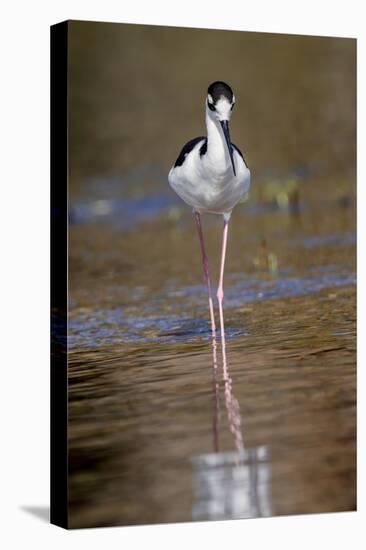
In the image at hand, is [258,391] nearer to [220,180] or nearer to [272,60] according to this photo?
[220,180]

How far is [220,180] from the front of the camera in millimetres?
7953

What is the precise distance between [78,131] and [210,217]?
4.62ft

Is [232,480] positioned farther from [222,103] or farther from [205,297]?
[205,297]

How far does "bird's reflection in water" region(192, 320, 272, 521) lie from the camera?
6664 millimetres

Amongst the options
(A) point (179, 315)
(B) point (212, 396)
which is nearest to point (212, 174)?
(A) point (179, 315)

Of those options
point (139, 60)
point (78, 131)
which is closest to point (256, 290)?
point (139, 60)

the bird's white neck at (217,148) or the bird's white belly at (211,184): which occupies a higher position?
the bird's white neck at (217,148)

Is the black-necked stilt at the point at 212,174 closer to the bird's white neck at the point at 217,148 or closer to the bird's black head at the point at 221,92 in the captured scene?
the bird's white neck at the point at 217,148

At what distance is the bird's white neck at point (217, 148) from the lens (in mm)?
7758

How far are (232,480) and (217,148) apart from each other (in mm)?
2074

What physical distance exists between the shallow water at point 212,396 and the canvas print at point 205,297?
1cm

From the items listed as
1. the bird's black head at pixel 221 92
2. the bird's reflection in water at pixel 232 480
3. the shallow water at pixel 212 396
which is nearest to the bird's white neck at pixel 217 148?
the bird's black head at pixel 221 92

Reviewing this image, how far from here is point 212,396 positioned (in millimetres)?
7152

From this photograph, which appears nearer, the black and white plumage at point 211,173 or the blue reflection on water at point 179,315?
the black and white plumage at point 211,173
